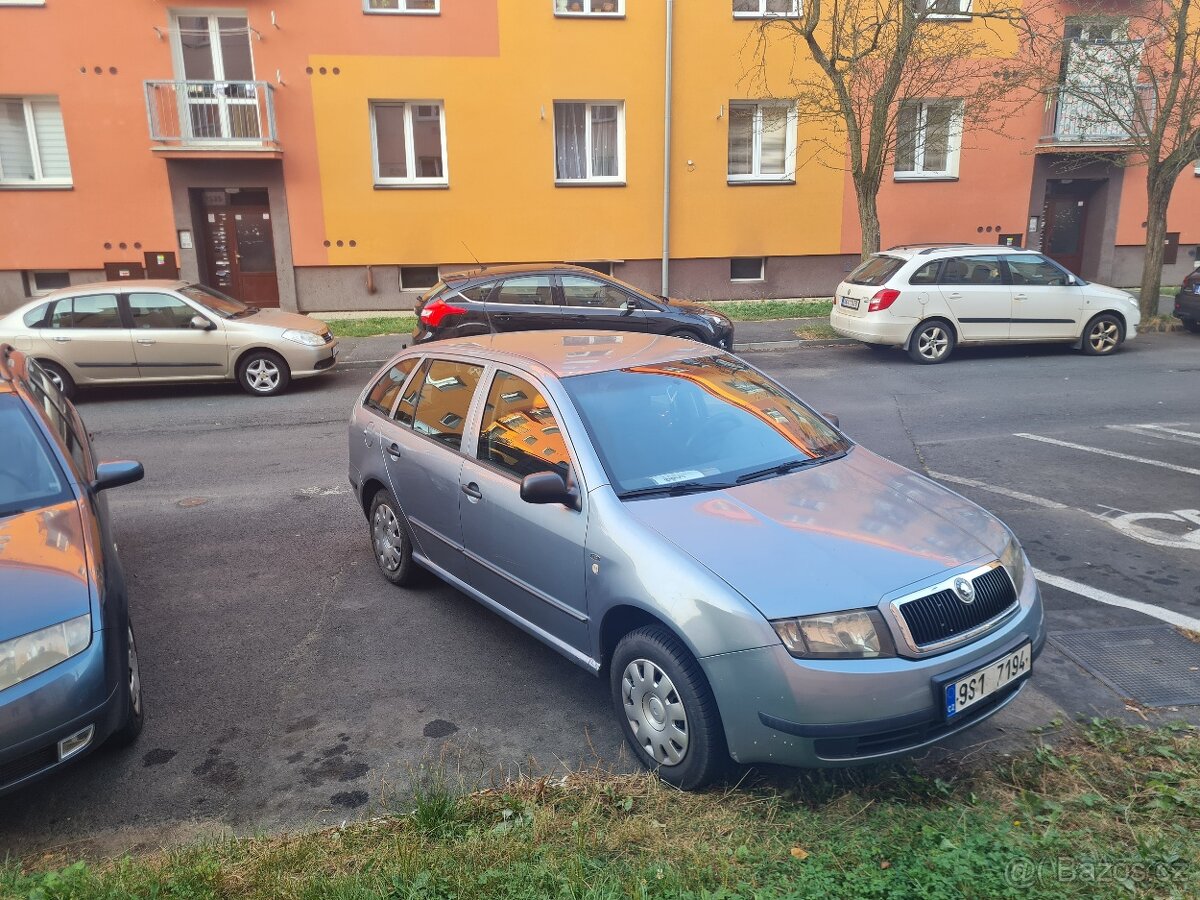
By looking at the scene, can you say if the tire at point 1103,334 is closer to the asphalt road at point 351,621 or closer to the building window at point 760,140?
the asphalt road at point 351,621

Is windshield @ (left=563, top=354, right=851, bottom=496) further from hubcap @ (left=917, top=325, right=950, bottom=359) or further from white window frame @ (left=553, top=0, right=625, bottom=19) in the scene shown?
white window frame @ (left=553, top=0, right=625, bottom=19)

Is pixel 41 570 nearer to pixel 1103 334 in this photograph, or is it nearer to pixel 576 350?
pixel 576 350

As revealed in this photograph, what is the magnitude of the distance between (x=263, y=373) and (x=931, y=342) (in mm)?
9478

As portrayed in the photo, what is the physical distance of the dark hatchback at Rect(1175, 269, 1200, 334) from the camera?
15156mm

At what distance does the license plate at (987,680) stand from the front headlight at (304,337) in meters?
10.4

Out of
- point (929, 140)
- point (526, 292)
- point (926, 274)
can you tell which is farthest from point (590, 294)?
point (929, 140)

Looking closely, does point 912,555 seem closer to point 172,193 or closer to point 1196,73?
point 1196,73

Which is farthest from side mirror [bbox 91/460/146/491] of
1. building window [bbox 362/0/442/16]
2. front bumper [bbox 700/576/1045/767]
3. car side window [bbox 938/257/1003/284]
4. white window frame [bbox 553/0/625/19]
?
white window frame [bbox 553/0/625/19]

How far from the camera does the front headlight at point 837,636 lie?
3146 millimetres

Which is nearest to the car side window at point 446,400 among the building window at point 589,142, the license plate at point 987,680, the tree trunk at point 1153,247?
the license plate at point 987,680

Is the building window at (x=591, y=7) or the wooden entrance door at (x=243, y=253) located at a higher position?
the building window at (x=591, y=7)

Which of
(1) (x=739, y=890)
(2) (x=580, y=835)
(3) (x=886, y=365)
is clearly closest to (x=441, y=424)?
(2) (x=580, y=835)

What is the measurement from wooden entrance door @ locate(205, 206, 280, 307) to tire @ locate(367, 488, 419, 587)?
14205 mm

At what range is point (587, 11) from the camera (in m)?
18.1
